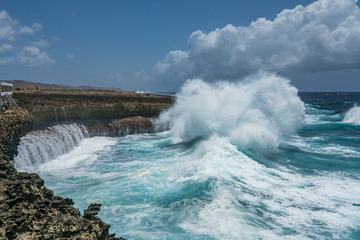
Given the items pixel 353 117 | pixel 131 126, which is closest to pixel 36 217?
pixel 131 126

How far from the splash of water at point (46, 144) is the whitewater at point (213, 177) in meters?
0.05

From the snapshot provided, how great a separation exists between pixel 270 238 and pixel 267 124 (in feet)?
39.1

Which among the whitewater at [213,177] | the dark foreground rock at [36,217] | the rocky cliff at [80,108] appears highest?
the rocky cliff at [80,108]

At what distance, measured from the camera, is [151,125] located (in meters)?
22.1

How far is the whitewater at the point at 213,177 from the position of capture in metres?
6.38

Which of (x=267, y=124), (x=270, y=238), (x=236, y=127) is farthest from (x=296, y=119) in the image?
(x=270, y=238)

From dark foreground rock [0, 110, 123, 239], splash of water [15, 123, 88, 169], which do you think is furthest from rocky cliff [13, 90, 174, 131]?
dark foreground rock [0, 110, 123, 239]

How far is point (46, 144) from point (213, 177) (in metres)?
8.47

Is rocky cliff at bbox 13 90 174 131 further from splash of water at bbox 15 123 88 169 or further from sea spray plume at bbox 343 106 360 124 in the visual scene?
sea spray plume at bbox 343 106 360 124

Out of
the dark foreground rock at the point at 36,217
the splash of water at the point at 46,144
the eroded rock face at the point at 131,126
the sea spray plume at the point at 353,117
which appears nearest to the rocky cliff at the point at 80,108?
the eroded rock face at the point at 131,126

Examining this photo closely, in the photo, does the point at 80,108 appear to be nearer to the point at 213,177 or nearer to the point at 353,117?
the point at 213,177

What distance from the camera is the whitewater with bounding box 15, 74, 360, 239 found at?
20.9 feet

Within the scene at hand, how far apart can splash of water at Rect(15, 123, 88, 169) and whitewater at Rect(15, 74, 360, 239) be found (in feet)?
0.17

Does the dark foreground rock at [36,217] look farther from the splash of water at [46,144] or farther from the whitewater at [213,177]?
the splash of water at [46,144]
